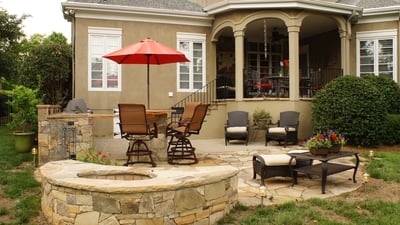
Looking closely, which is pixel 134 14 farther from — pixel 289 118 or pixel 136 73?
pixel 289 118

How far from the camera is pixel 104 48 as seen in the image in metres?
11.6

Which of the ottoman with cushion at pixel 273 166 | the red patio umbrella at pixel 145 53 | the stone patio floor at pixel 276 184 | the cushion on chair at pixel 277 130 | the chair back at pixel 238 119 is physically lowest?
the stone patio floor at pixel 276 184

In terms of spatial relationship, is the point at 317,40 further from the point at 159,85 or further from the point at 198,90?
the point at 159,85

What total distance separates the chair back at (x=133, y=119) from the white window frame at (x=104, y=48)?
5.34m

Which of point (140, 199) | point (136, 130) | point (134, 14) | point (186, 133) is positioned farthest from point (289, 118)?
point (140, 199)

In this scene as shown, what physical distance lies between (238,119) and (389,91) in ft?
15.7

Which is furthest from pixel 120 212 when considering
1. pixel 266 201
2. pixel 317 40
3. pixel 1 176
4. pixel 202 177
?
pixel 317 40

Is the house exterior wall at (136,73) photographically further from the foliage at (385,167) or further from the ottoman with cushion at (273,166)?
the ottoman with cushion at (273,166)

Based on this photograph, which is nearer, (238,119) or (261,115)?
(238,119)

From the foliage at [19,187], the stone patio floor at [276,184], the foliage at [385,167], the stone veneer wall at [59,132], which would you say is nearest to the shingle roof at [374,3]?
the foliage at [385,167]

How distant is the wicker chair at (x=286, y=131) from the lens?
399 inches

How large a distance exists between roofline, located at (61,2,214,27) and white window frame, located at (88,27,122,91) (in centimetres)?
43

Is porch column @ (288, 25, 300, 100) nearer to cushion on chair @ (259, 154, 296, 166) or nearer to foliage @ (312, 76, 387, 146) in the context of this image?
foliage @ (312, 76, 387, 146)

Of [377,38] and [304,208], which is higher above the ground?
[377,38]
